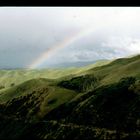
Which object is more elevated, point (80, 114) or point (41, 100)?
point (41, 100)

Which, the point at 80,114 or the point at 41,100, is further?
the point at 41,100

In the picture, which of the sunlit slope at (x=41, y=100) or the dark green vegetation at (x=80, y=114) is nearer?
the dark green vegetation at (x=80, y=114)

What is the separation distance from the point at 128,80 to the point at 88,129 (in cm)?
3927

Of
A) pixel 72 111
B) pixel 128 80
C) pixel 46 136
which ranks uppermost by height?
pixel 128 80

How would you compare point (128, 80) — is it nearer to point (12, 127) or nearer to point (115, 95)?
point (115, 95)

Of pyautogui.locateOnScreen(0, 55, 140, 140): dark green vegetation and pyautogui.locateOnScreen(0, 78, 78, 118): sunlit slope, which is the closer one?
pyautogui.locateOnScreen(0, 55, 140, 140): dark green vegetation

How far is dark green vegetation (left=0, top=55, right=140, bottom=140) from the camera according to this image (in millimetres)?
139625

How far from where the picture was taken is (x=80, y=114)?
6029 inches

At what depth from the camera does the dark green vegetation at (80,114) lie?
140 meters

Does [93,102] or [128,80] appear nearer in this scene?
[93,102]
